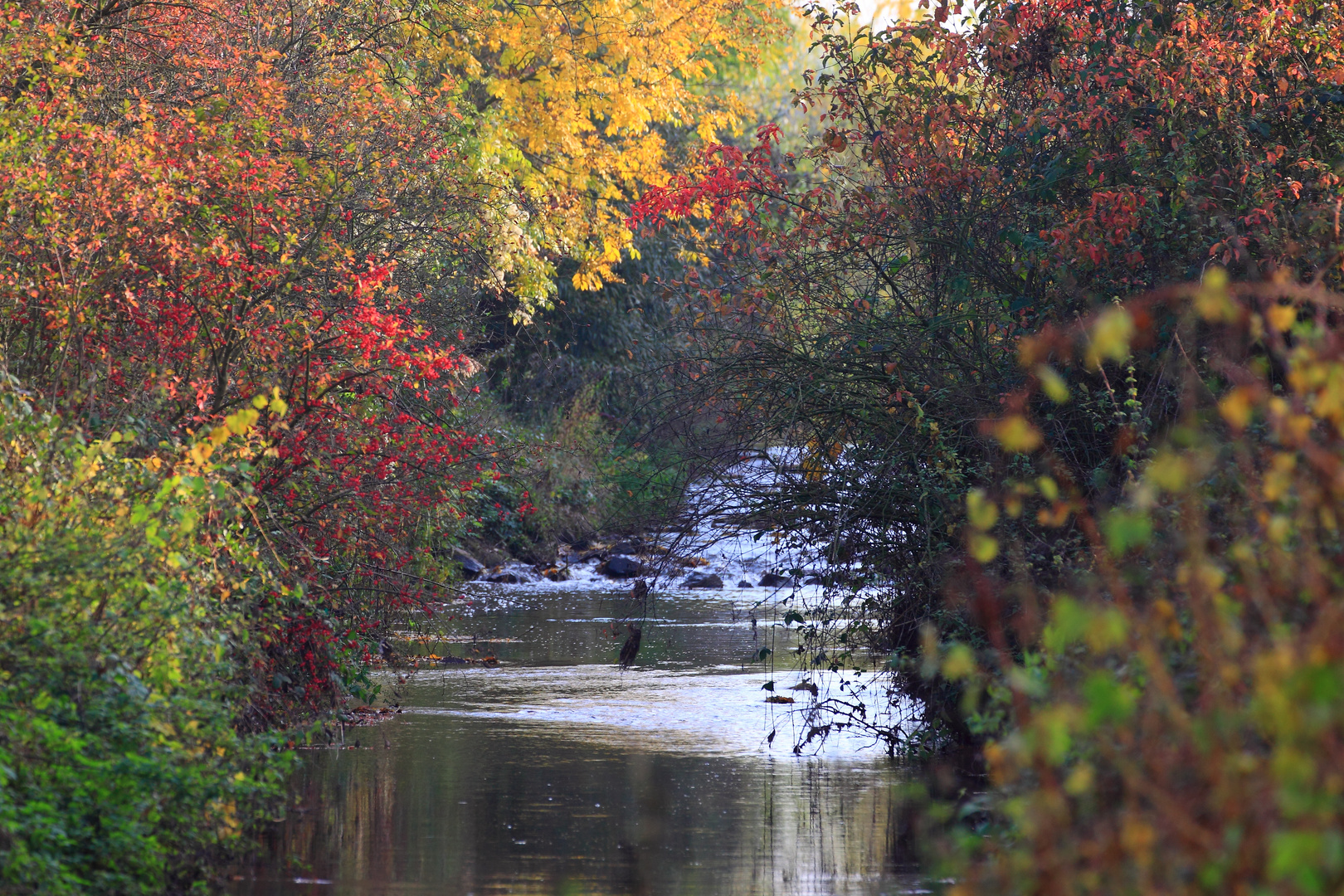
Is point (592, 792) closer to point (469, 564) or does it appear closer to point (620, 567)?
point (469, 564)

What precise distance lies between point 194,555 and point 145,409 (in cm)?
204

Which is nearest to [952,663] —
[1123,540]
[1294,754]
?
[1123,540]

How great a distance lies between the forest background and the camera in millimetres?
6477

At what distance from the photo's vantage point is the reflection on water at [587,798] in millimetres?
7742

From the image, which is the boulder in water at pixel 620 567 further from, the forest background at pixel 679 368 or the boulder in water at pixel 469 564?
the forest background at pixel 679 368

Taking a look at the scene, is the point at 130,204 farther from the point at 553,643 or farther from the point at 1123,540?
the point at 553,643

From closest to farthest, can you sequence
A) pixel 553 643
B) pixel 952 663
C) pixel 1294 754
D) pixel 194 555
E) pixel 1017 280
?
pixel 1294 754 < pixel 952 663 < pixel 194 555 < pixel 1017 280 < pixel 553 643

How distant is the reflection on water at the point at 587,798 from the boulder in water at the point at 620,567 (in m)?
9.70

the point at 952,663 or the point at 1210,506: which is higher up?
the point at 1210,506

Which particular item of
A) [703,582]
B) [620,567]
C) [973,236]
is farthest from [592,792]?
[620,567]

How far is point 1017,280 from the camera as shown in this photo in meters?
10.8

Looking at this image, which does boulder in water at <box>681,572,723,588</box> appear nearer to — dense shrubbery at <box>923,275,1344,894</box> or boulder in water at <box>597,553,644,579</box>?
boulder in water at <box>597,553,644,579</box>

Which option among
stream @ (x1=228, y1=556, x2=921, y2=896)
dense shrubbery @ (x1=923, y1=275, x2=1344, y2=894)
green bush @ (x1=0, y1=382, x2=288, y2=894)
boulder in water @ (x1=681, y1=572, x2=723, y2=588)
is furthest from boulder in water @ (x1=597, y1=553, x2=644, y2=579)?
dense shrubbery @ (x1=923, y1=275, x2=1344, y2=894)

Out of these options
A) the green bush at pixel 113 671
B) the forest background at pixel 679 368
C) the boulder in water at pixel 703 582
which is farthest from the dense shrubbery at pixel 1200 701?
the boulder in water at pixel 703 582
